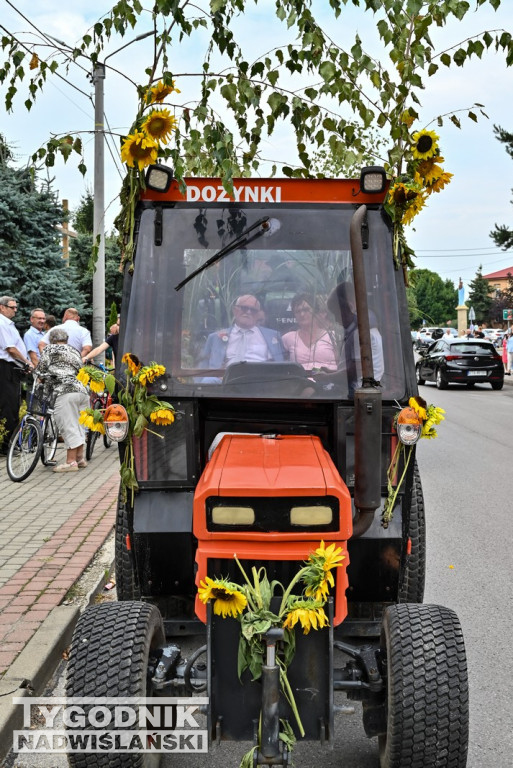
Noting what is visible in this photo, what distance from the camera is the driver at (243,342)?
3963 millimetres

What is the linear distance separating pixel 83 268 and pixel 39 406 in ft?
61.7

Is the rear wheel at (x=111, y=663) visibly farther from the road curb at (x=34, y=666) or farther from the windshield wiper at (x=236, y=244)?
the windshield wiper at (x=236, y=244)

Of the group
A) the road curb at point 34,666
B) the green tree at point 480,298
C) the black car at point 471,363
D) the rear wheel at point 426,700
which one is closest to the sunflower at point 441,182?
the rear wheel at point 426,700

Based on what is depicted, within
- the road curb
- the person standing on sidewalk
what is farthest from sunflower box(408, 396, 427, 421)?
the person standing on sidewalk

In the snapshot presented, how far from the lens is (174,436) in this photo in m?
3.83

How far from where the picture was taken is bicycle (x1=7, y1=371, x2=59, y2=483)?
9422 millimetres

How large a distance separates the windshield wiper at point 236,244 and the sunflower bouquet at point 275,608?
1.59 m

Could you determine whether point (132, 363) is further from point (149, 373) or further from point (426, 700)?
point (426, 700)

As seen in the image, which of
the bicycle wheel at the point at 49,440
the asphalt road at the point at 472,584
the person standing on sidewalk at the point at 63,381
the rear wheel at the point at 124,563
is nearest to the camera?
the asphalt road at the point at 472,584

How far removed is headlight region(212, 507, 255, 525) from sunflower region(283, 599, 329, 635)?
0.32 m

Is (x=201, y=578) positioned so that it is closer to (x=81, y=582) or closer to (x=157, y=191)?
(x=157, y=191)

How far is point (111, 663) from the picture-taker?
2.96m

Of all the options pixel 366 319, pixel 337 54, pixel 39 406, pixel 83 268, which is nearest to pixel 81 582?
pixel 366 319

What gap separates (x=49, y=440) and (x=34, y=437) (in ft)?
2.09
